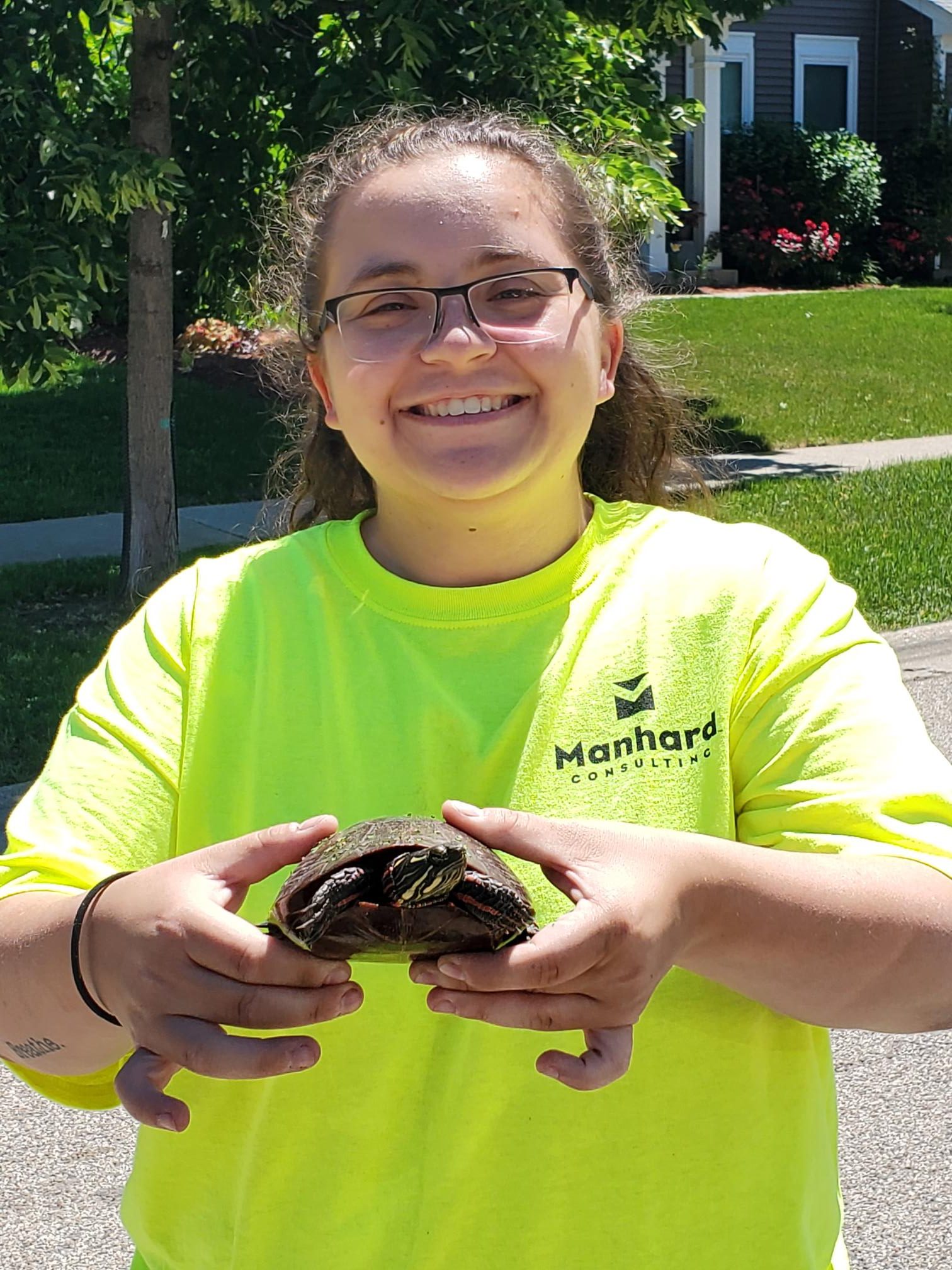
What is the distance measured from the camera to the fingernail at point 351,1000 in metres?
1.26

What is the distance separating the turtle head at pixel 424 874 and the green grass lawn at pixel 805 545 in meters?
4.57

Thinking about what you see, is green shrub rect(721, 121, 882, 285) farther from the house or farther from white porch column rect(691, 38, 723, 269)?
the house

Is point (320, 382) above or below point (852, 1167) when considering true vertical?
above

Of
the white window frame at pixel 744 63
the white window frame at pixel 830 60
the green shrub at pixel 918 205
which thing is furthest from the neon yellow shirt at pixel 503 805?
the white window frame at pixel 830 60

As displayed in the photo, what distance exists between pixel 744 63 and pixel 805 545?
60.0 ft

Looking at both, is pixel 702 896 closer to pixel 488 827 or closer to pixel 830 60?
pixel 488 827

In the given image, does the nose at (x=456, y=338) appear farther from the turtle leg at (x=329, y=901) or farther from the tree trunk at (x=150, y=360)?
the tree trunk at (x=150, y=360)

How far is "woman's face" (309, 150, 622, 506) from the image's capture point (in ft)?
5.49

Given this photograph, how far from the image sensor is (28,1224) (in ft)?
10.8

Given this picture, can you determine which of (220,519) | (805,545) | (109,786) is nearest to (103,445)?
(220,519)

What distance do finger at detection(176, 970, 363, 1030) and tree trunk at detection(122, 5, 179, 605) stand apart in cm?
670

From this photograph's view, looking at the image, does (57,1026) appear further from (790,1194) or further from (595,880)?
(790,1194)

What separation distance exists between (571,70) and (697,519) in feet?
18.9

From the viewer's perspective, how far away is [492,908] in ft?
4.08
